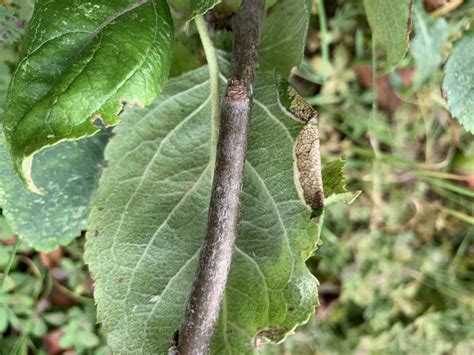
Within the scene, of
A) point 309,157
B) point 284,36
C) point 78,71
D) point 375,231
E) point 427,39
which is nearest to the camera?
point 78,71

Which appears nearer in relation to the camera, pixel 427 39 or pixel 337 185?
pixel 337 185

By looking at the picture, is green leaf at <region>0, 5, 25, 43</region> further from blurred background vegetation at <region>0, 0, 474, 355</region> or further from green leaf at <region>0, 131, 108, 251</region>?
blurred background vegetation at <region>0, 0, 474, 355</region>

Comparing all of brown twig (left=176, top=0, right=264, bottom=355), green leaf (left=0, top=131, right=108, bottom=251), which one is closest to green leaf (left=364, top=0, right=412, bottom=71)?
brown twig (left=176, top=0, right=264, bottom=355)

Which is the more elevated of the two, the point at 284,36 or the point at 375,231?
the point at 284,36

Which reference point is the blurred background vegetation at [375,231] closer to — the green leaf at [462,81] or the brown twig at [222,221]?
the green leaf at [462,81]

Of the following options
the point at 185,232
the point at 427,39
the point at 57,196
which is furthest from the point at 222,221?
the point at 427,39

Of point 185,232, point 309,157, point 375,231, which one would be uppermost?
point 309,157

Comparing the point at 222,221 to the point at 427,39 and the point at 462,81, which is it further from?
the point at 427,39
